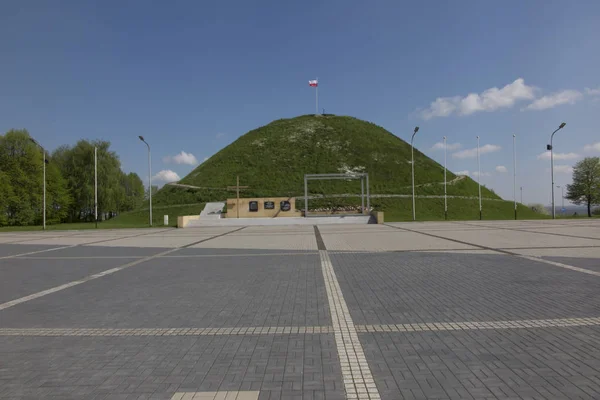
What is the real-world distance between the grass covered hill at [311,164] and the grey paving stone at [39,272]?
→ 46.6m

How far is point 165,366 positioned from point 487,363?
10.3 ft

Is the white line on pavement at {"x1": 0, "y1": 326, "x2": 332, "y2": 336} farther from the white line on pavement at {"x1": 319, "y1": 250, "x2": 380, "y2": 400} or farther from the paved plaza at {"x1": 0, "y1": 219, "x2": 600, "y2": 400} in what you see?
the white line on pavement at {"x1": 319, "y1": 250, "x2": 380, "y2": 400}

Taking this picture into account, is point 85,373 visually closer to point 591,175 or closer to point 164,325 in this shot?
point 164,325

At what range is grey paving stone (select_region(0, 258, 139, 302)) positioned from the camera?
7.36 meters

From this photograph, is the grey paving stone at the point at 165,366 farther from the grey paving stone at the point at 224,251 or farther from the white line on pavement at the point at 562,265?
the grey paving stone at the point at 224,251

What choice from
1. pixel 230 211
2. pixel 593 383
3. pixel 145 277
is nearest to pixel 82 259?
pixel 145 277

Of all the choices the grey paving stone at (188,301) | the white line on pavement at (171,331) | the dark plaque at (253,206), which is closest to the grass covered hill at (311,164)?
the dark plaque at (253,206)

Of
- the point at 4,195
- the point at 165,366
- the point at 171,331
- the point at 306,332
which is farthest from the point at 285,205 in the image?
the point at 4,195

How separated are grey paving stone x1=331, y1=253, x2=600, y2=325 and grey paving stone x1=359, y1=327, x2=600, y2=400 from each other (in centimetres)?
68

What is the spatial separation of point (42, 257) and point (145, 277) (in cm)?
651

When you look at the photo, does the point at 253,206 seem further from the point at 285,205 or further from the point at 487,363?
the point at 487,363

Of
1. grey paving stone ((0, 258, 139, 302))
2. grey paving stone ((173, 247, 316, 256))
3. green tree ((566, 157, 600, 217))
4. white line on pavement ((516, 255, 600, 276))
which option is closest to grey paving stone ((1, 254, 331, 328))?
grey paving stone ((0, 258, 139, 302))

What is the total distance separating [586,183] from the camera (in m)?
54.9

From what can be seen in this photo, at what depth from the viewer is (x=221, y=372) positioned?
352 centimetres
